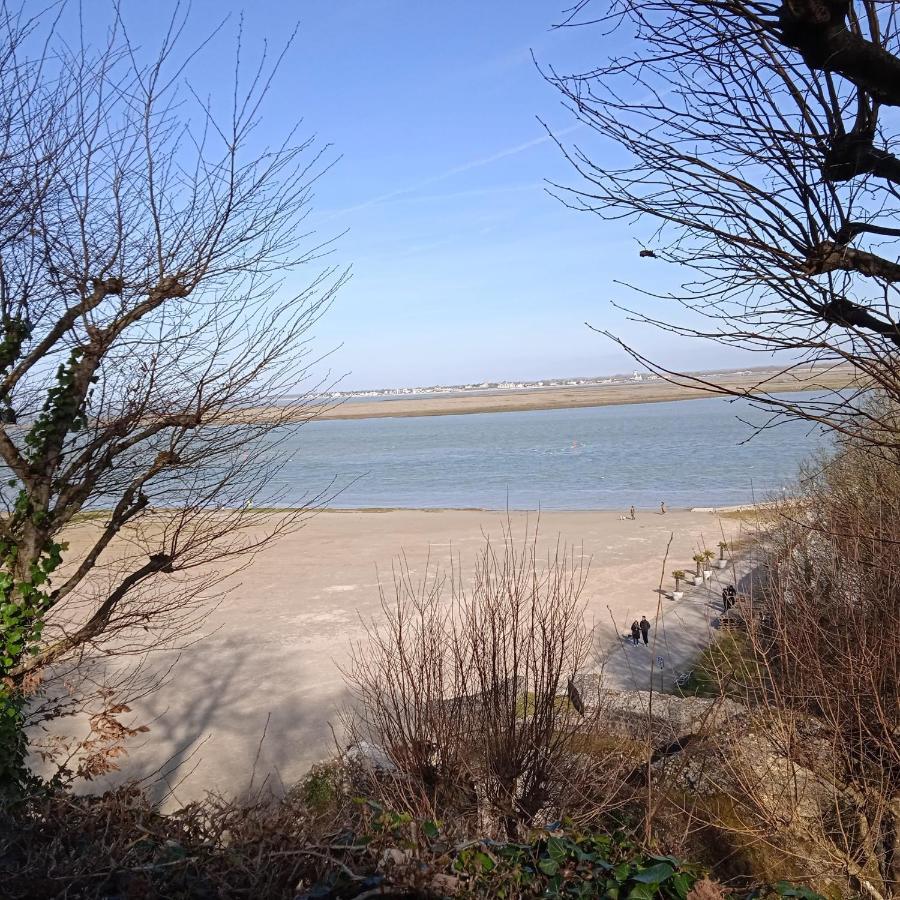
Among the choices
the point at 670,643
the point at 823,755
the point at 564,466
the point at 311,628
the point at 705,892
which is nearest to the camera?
the point at 705,892

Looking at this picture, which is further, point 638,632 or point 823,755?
point 638,632

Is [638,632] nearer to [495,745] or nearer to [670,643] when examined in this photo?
[670,643]

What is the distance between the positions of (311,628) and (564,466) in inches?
1563

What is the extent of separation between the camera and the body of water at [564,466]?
42.5 m

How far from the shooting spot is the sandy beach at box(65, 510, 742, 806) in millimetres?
11914

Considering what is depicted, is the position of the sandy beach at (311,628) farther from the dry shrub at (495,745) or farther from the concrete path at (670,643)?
the dry shrub at (495,745)

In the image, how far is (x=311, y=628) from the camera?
19.1 metres

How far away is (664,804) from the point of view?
6.82 m

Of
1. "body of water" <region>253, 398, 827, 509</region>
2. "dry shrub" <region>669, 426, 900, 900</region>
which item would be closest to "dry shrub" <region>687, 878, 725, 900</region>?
"dry shrub" <region>669, 426, 900, 900</region>

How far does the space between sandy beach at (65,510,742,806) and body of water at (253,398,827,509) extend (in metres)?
3.20

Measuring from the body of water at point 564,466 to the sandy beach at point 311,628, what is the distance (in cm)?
320

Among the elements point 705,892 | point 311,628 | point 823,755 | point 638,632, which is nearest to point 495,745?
point 705,892

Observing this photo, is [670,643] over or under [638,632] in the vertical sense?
under

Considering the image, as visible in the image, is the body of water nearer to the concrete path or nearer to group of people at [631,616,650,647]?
the concrete path
